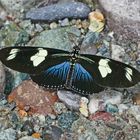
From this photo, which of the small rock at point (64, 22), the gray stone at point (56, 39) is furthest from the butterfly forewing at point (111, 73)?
the small rock at point (64, 22)

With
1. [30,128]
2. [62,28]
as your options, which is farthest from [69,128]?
[62,28]

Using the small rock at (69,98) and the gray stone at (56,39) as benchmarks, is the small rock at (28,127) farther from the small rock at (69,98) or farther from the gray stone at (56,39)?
the gray stone at (56,39)

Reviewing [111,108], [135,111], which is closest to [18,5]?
[111,108]

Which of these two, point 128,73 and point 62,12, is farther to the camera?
point 62,12

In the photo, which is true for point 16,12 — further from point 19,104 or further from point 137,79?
point 137,79

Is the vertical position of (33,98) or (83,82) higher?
(83,82)

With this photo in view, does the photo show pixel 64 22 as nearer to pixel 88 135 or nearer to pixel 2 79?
pixel 2 79
